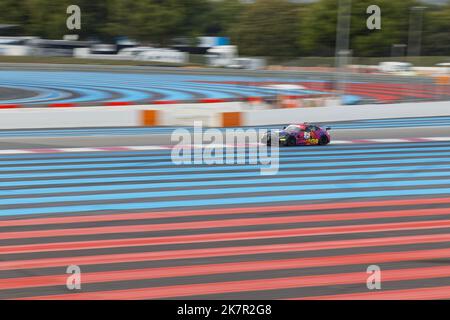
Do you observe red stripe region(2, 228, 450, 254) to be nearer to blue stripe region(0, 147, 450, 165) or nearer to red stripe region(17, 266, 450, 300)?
red stripe region(17, 266, 450, 300)

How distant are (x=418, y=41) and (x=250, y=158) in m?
61.6

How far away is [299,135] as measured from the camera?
2284 centimetres

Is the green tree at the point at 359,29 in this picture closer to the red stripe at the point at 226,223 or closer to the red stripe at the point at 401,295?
the red stripe at the point at 226,223

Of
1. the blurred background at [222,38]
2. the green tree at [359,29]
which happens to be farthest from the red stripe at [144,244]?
the green tree at [359,29]

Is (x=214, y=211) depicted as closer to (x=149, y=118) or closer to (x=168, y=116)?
(x=168, y=116)

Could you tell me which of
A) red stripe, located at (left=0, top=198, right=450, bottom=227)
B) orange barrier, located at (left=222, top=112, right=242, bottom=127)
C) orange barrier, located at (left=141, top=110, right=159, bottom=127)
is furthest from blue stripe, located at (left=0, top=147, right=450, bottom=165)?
orange barrier, located at (left=141, top=110, right=159, bottom=127)

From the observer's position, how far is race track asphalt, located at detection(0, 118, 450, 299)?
9.23m

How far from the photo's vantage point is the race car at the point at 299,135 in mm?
22455

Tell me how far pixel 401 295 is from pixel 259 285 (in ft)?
5.44

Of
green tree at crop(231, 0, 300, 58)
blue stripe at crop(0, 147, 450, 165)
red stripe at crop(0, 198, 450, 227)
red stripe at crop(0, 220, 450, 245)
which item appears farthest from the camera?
green tree at crop(231, 0, 300, 58)

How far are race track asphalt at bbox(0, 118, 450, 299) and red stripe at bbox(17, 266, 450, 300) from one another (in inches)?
0.9

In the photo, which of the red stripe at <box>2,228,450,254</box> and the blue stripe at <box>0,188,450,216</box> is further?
the blue stripe at <box>0,188,450,216</box>
